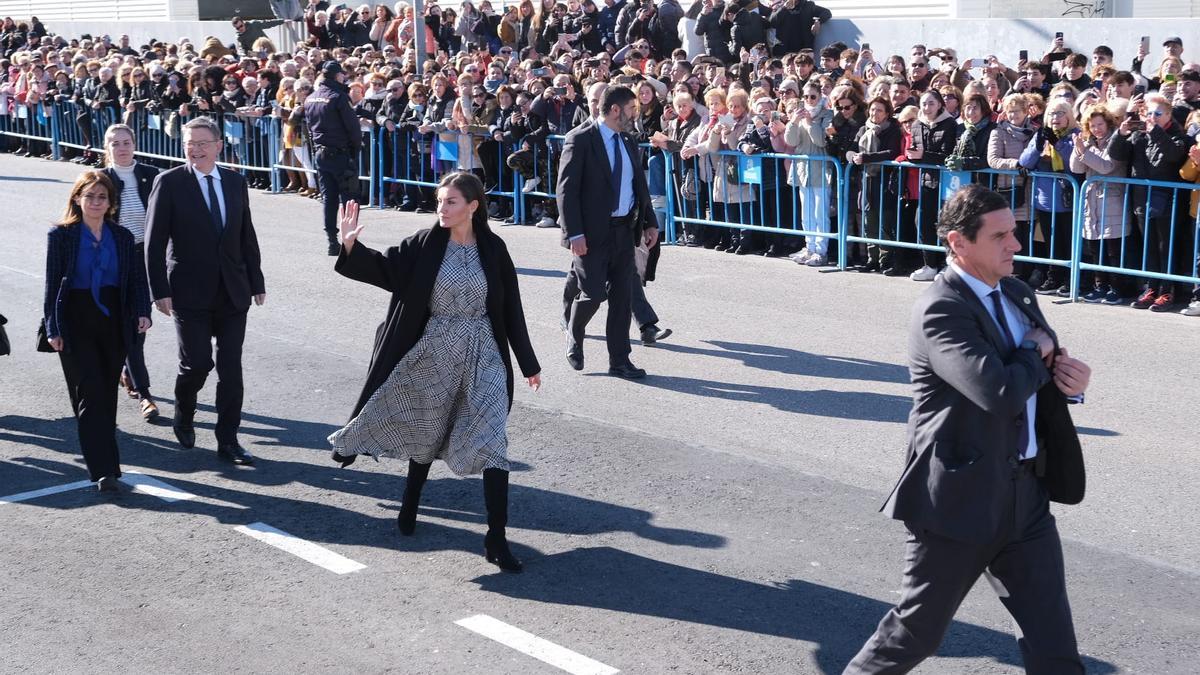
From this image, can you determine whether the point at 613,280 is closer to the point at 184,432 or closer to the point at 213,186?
the point at 213,186

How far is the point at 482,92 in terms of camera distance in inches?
709

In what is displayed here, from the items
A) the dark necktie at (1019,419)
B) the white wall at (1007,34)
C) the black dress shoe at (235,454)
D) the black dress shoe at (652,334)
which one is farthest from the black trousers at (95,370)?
the white wall at (1007,34)

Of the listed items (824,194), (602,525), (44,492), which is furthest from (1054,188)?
(44,492)

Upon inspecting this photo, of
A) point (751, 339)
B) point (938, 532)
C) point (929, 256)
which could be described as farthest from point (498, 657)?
point (929, 256)

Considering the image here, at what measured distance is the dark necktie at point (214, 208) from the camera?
8.26 metres

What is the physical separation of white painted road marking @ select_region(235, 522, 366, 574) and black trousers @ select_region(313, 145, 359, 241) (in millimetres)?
8611

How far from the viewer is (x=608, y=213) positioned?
32.6ft

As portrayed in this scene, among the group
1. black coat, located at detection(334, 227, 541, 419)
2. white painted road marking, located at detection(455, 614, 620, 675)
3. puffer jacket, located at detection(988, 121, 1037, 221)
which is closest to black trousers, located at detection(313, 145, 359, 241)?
puffer jacket, located at detection(988, 121, 1037, 221)

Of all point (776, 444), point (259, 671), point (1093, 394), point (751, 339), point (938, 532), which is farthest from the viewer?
point (751, 339)

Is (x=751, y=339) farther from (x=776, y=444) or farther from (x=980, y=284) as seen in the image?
(x=980, y=284)

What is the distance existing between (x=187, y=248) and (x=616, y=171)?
9.93 ft

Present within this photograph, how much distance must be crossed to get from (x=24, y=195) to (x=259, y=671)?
17.5m

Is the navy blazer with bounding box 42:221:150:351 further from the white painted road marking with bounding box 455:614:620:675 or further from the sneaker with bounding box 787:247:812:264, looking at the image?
the sneaker with bounding box 787:247:812:264

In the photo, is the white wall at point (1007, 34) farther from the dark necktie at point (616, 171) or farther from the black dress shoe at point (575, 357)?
the black dress shoe at point (575, 357)
